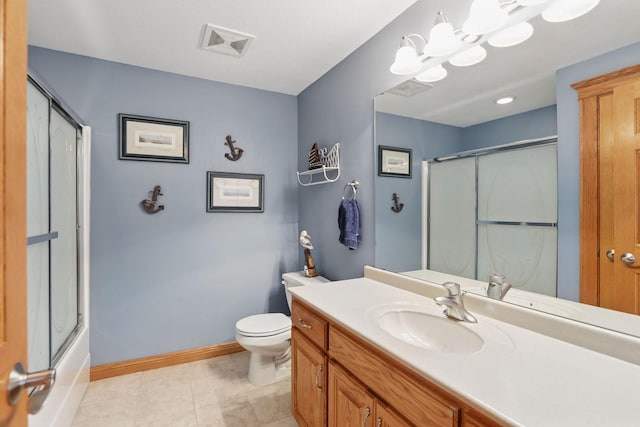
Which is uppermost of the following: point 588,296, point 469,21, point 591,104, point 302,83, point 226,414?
point 302,83

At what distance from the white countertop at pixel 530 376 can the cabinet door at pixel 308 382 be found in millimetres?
376

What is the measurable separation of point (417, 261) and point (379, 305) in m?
0.42

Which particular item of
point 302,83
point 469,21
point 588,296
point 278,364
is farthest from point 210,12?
point 278,364

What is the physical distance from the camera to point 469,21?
4.18 ft

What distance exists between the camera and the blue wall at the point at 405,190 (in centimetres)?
157

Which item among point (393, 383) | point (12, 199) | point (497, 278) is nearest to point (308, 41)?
point (497, 278)

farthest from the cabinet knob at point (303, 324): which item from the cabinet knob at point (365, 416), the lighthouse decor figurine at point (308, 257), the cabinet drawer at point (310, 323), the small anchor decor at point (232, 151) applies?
the small anchor decor at point (232, 151)

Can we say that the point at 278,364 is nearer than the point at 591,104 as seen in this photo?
No

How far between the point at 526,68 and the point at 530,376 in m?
1.10

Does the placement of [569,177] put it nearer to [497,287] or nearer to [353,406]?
[497,287]

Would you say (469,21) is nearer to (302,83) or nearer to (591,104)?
(591,104)

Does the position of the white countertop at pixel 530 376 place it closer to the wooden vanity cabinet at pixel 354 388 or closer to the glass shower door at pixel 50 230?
the wooden vanity cabinet at pixel 354 388

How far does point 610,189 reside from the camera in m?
0.96

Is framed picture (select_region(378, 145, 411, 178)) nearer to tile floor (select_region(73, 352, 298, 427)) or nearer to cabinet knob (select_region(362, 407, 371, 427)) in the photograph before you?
cabinet knob (select_region(362, 407, 371, 427))
